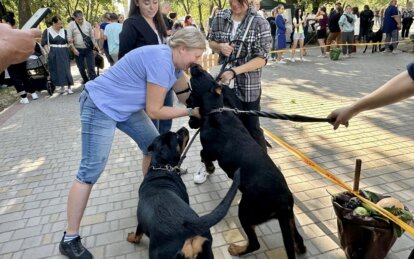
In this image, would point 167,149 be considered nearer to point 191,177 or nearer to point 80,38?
point 191,177

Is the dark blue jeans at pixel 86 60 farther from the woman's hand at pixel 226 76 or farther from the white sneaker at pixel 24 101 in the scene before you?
the woman's hand at pixel 226 76

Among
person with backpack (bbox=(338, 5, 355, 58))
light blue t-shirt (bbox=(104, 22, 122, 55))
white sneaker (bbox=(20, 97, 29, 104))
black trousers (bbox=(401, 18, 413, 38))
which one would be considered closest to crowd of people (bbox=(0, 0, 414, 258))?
light blue t-shirt (bbox=(104, 22, 122, 55))

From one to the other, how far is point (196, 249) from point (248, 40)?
213cm

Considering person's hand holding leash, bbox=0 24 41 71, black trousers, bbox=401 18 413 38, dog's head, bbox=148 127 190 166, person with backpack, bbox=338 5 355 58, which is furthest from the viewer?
black trousers, bbox=401 18 413 38

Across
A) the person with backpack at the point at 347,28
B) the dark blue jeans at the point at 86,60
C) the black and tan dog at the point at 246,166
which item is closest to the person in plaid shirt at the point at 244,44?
the black and tan dog at the point at 246,166

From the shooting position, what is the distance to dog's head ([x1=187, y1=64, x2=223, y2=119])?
3014 mm

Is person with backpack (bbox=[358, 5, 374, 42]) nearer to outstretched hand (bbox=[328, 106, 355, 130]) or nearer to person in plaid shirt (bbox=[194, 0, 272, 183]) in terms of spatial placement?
person in plaid shirt (bbox=[194, 0, 272, 183])

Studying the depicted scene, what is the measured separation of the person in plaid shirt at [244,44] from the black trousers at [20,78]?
6959mm

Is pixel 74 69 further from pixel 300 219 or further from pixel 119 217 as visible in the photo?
pixel 300 219

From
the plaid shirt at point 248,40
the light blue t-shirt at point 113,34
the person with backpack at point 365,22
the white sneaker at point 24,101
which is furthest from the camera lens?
the person with backpack at point 365,22

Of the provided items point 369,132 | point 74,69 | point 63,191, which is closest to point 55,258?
point 63,191

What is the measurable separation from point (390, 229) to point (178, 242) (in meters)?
1.49

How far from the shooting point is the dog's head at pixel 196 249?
1.99m

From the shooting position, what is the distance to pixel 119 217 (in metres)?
3.47
